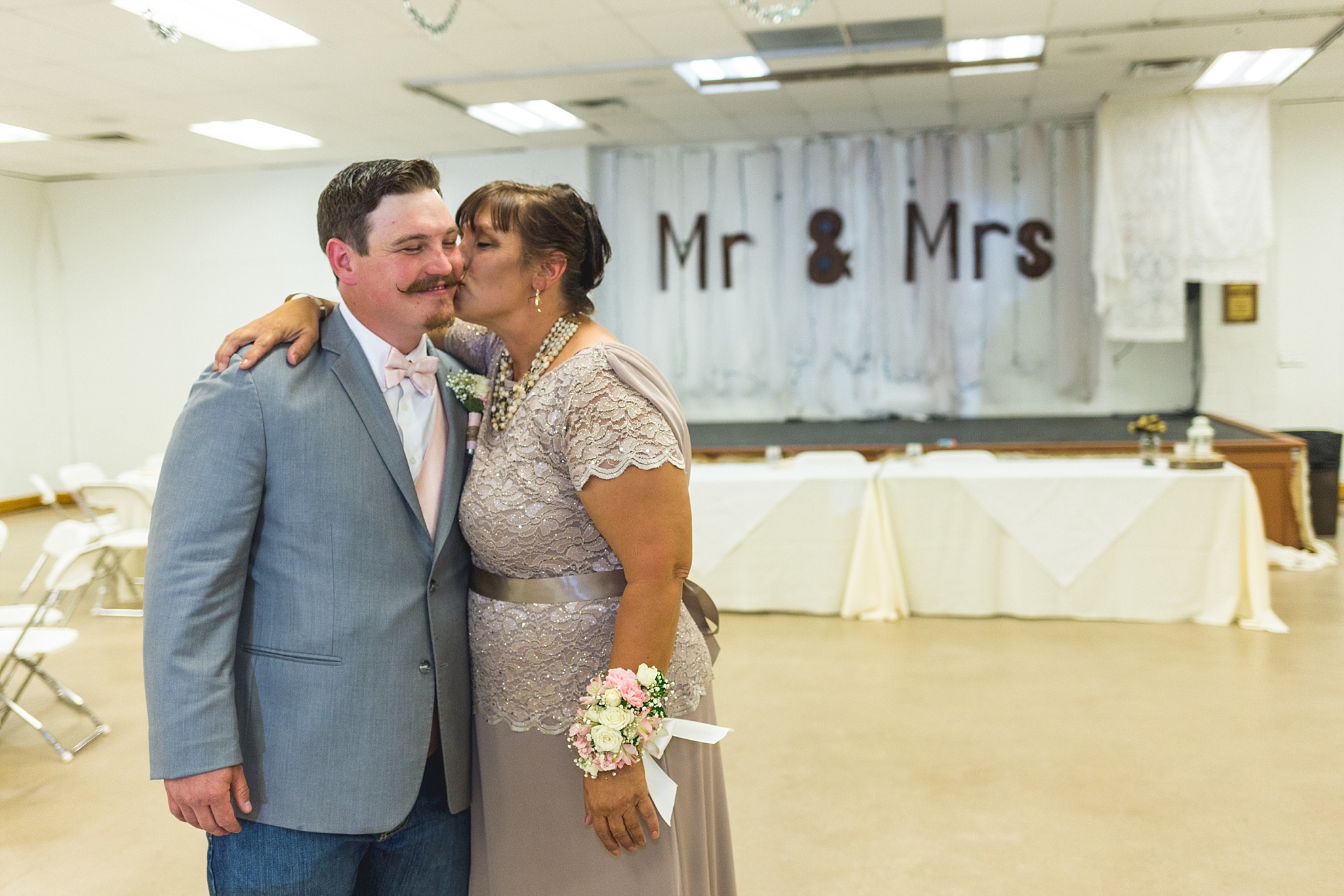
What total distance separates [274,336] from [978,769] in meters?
3.05

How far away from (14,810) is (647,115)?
6678 millimetres

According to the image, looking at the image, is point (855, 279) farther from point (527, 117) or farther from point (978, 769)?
point (978, 769)

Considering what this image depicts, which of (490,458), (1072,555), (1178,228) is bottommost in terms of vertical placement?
(1072,555)

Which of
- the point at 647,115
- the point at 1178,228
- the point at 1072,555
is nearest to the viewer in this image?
the point at 1072,555

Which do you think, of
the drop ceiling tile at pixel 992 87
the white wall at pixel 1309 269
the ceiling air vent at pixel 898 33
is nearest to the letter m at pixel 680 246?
the drop ceiling tile at pixel 992 87

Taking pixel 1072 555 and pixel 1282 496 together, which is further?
pixel 1282 496

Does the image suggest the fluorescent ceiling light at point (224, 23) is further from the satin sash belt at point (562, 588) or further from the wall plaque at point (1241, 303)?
the wall plaque at point (1241, 303)

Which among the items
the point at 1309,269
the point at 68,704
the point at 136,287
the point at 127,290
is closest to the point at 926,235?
the point at 1309,269

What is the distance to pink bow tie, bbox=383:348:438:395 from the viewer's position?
1.73 m

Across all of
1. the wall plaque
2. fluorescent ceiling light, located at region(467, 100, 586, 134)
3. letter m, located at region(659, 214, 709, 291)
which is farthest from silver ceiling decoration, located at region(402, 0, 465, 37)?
the wall plaque

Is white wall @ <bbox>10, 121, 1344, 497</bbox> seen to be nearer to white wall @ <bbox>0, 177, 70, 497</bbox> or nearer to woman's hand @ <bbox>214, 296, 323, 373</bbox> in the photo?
white wall @ <bbox>0, 177, 70, 497</bbox>

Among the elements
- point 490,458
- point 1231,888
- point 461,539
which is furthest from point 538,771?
point 1231,888

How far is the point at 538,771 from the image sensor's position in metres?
1.81

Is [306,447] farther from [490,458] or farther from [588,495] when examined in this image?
[588,495]
